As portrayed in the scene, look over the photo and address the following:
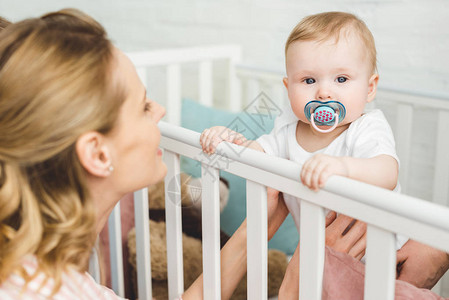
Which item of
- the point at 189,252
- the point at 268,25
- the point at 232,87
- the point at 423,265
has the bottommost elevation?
the point at 189,252

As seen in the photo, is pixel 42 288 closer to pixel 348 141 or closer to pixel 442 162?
pixel 348 141

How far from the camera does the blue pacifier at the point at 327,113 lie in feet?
3.07

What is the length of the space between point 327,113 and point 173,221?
352 millimetres

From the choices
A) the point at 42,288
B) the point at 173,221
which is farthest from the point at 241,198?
the point at 42,288

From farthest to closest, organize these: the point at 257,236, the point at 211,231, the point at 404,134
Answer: the point at 404,134 → the point at 211,231 → the point at 257,236

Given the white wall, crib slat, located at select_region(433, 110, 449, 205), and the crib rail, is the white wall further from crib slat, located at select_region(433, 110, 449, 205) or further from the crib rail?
the crib rail

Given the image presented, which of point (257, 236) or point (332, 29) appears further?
point (332, 29)

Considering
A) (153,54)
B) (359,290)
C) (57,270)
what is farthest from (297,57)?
(153,54)

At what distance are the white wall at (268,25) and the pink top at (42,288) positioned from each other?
3.17 feet

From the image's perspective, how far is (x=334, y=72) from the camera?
949 millimetres

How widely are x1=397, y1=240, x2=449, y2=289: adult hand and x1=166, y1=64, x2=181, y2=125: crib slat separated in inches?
43.3

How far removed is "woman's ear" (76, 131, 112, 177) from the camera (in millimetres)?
708

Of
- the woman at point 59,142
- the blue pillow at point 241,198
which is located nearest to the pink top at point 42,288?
the woman at point 59,142

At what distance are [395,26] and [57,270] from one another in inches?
47.3
